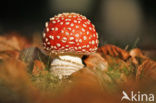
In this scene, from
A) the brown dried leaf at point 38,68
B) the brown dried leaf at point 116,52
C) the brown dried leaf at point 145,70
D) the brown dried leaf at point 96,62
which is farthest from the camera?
the brown dried leaf at point 116,52

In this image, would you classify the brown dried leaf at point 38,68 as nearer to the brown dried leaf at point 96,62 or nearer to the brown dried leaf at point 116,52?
the brown dried leaf at point 96,62

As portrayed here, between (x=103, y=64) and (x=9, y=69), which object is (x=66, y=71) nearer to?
(x=103, y=64)

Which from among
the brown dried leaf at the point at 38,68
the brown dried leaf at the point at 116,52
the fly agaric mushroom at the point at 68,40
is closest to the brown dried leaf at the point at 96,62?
the fly agaric mushroom at the point at 68,40

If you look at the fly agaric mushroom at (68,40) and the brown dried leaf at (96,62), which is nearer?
the fly agaric mushroom at (68,40)

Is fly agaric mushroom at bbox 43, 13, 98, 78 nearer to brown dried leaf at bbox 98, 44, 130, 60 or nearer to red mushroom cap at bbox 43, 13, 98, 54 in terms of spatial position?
red mushroom cap at bbox 43, 13, 98, 54

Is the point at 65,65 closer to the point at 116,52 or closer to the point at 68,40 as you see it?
the point at 68,40

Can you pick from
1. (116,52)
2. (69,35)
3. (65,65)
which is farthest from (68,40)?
(116,52)

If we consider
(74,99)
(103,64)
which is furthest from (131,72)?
(74,99)
